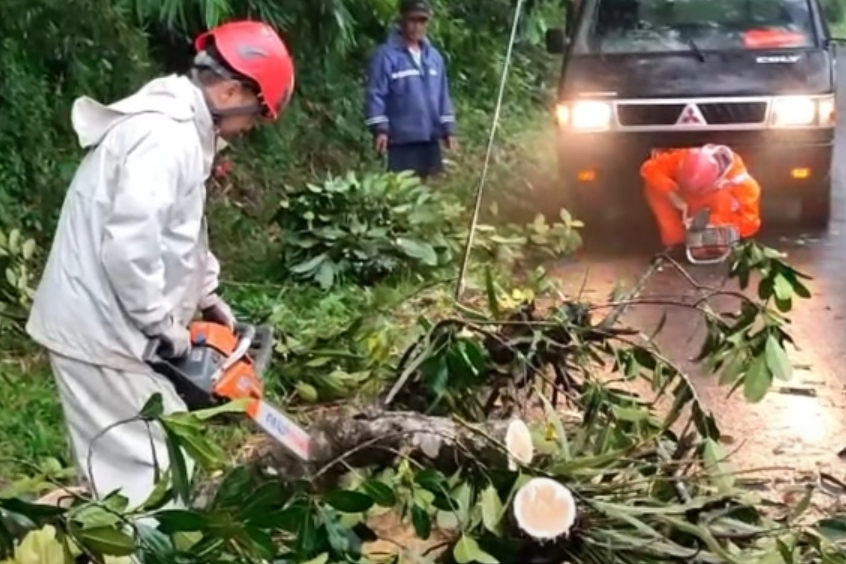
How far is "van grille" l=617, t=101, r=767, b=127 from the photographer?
1001 centimetres

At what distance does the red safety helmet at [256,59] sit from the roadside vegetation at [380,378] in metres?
1.06

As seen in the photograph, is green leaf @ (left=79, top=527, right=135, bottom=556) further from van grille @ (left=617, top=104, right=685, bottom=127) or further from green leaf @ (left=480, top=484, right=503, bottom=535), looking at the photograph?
van grille @ (left=617, top=104, right=685, bottom=127)

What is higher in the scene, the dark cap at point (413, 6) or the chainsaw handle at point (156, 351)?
the chainsaw handle at point (156, 351)

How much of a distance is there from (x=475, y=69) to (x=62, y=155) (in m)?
7.19

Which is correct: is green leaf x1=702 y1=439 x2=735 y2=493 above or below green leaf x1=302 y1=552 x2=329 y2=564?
below

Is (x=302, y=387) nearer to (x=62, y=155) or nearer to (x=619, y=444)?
(x=619, y=444)

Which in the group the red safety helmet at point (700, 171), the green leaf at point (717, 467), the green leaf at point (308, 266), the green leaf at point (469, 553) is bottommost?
the green leaf at point (308, 266)

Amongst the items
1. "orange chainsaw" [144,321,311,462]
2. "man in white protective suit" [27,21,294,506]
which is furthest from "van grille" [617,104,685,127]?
"orange chainsaw" [144,321,311,462]

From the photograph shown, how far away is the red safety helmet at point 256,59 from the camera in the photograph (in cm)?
446

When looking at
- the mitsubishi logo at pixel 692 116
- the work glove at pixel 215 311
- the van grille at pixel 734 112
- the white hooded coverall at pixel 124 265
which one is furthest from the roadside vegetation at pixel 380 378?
the van grille at pixel 734 112

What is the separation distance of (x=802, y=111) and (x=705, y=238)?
155 cm

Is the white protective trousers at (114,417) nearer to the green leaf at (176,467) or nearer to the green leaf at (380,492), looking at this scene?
the green leaf at (380,492)

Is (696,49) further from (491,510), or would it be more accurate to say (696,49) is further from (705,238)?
(491,510)

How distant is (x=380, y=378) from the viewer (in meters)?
6.32
